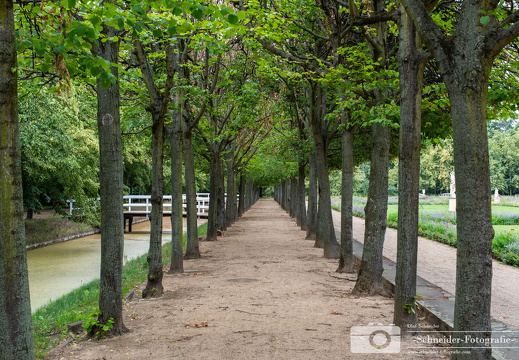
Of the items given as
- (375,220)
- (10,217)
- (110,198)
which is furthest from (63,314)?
(375,220)

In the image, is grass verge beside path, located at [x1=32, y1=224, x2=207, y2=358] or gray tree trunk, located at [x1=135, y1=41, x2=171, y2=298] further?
gray tree trunk, located at [x1=135, y1=41, x2=171, y2=298]

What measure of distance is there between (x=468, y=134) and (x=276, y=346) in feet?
10.7

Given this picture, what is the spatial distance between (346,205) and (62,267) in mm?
11321

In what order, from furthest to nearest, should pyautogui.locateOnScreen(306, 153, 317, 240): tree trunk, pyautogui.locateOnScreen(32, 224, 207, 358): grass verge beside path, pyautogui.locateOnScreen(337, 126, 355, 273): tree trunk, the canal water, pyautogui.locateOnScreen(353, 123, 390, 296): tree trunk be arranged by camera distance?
pyautogui.locateOnScreen(306, 153, 317, 240): tree trunk < the canal water < pyautogui.locateOnScreen(337, 126, 355, 273): tree trunk < pyautogui.locateOnScreen(353, 123, 390, 296): tree trunk < pyautogui.locateOnScreen(32, 224, 207, 358): grass verge beside path

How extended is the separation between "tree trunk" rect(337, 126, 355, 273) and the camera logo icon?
15.7ft

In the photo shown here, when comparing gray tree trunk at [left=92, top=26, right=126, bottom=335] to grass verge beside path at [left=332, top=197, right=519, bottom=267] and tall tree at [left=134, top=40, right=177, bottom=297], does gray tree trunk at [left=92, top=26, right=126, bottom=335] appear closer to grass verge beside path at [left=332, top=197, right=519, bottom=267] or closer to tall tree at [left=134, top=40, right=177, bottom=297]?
tall tree at [left=134, top=40, right=177, bottom=297]

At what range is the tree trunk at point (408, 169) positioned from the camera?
19.3 feet

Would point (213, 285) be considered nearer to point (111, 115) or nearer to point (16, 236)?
point (111, 115)

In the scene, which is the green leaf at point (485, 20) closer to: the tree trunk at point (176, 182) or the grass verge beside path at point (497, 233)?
the tree trunk at point (176, 182)

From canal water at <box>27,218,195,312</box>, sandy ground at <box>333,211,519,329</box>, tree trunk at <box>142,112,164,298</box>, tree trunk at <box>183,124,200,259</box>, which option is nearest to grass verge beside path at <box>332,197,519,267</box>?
sandy ground at <box>333,211,519,329</box>

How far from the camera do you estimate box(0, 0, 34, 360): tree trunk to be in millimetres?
3609

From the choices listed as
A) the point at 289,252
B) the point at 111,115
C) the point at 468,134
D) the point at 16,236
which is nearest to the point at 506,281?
the point at 289,252

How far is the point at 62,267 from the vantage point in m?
17.4

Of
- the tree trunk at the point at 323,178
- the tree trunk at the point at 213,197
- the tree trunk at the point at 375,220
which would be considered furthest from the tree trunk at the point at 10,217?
the tree trunk at the point at 213,197
